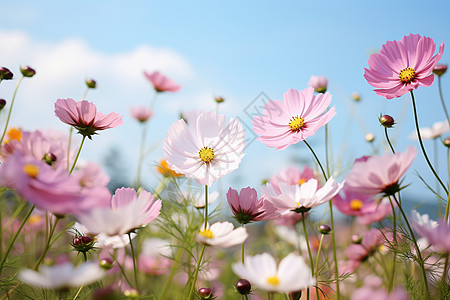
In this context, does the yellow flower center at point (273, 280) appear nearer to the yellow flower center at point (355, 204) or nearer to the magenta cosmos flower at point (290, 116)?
the magenta cosmos flower at point (290, 116)

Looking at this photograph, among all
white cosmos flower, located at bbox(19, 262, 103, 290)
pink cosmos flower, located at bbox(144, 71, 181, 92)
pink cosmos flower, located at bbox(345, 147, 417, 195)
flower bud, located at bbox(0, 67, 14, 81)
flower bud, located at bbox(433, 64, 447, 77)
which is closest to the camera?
white cosmos flower, located at bbox(19, 262, 103, 290)

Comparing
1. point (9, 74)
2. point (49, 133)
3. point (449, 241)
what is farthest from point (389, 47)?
point (49, 133)

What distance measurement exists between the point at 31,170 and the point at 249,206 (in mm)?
358

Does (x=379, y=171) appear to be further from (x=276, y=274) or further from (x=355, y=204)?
(x=355, y=204)

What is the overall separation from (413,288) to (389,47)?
18.3 inches

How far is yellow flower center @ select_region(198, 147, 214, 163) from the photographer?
2.17ft

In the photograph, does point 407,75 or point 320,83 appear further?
point 320,83

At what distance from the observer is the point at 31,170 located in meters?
0.37

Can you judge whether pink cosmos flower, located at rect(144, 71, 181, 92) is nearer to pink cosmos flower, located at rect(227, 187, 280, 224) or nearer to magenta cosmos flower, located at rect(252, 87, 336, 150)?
magenta cosmos flower, located at rect(252, 87, 336, 150)

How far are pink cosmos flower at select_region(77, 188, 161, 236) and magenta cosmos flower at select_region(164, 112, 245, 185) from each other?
80 mm

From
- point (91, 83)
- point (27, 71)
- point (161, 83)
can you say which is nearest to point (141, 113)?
point (161, 83)

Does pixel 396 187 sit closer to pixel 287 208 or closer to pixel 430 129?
pixel 287 208

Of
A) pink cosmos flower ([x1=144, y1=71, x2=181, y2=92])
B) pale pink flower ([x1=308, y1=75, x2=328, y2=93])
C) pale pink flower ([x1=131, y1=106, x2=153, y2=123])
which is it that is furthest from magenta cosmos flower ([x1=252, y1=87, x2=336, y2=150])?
pale pink flower ([x1=131, y1=106, x2=153, y2=123])

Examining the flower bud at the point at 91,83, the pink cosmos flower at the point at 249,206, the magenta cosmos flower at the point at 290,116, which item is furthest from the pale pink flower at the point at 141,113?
the pink cosmos flower at the point at 249,206
